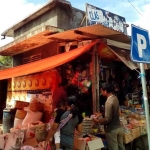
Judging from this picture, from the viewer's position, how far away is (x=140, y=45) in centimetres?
304

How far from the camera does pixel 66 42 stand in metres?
5.81

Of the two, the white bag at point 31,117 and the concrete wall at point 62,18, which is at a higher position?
the concrete wall at point 62,18

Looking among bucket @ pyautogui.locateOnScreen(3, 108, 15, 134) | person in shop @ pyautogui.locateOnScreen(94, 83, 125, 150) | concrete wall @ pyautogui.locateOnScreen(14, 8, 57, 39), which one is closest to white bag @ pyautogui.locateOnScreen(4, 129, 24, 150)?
person in shop @ pyautogui.locateOnScreen(94, 83, 125, 150)

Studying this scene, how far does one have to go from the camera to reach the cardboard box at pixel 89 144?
3996 millimetres

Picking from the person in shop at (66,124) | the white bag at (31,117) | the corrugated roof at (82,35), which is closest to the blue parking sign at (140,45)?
the corrugated roof at (82,35)

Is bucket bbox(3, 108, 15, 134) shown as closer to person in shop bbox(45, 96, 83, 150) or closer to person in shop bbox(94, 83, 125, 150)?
person in shop bbox(45, 96, 83, 150)

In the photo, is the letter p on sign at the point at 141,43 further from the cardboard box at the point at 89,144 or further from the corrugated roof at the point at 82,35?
the cardboard box at the point at 89,144

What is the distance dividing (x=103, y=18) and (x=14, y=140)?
16.5ft

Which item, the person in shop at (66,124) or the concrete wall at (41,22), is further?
the concrete wall at (41,22)

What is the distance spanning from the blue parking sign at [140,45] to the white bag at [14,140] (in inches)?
120

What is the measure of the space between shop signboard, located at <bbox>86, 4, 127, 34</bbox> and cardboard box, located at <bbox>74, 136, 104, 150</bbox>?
4.08 metres

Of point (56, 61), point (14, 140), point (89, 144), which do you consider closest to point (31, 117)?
point (14, 140)

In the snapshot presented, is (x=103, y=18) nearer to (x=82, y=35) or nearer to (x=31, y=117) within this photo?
(x=82, y=35)

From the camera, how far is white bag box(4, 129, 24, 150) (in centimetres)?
436
